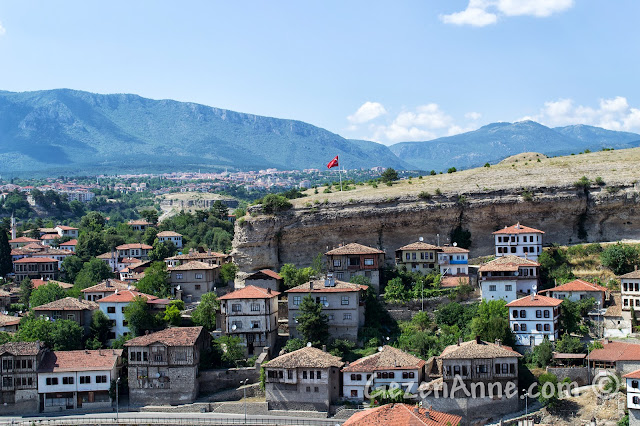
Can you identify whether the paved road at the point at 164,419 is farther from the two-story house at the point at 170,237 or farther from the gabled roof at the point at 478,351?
the two-story house at the point at 170,237

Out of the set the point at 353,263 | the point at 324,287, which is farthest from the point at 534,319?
the point at 353,263

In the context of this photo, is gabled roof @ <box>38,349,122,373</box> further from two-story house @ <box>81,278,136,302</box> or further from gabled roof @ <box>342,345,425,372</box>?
gabled roof @ <box>342,345,425,372</box>

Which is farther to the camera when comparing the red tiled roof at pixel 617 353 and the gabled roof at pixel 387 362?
the gabled roof at pixel 387 362

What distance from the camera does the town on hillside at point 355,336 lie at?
5612 cm

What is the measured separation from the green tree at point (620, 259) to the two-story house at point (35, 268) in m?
56.1

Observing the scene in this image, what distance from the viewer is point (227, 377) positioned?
6212 cm

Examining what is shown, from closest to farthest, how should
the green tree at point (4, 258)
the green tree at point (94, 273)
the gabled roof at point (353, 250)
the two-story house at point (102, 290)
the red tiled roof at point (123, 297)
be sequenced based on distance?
the red tiled roof at point (123, 297) < the gabled roof at point (353, 250) < the two-story house at point (102, 290) < the green tree at point (94, 273) < the green tree at point (4, 258)

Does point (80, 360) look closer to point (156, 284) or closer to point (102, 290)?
point (156, 284)

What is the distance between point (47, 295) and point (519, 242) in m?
37.3

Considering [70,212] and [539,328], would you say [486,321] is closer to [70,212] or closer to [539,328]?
[539,328]

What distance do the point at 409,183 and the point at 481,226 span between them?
9716mm

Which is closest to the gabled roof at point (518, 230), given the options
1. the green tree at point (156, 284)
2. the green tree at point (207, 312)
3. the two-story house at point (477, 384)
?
the two-story house at point (477, 384)

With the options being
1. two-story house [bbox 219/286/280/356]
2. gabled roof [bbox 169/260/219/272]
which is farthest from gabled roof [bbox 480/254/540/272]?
gabled roof [bbox 169/260/219/272]

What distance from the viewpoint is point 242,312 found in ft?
213
